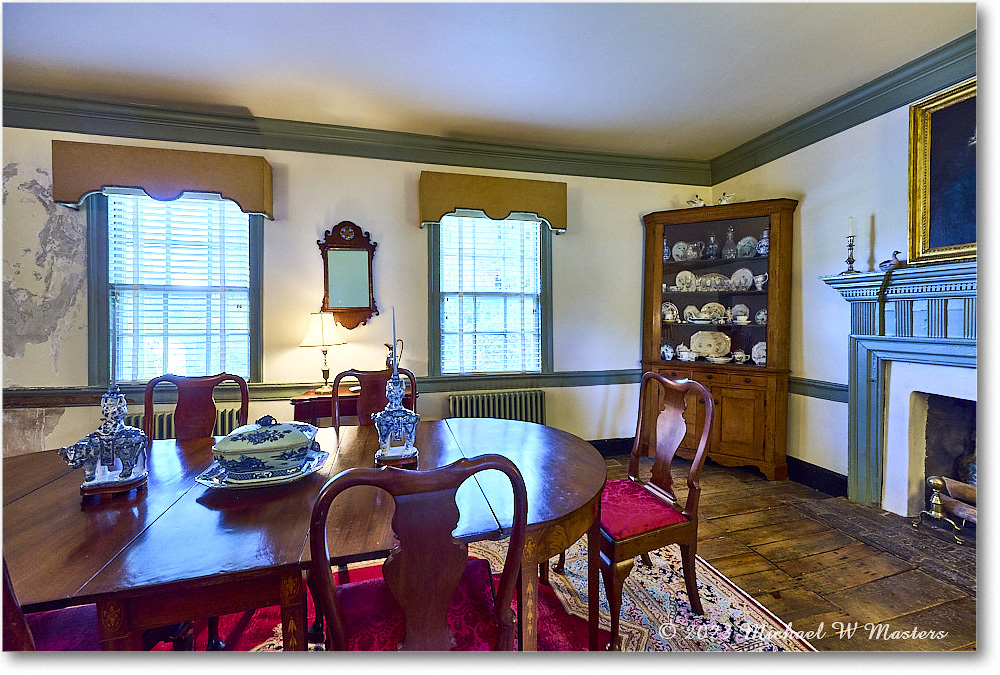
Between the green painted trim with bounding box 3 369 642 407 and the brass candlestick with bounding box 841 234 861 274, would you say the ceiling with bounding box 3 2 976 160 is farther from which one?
the green painted trim with bounding box 3 369 642 407

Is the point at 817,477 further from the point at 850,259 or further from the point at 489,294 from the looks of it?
the point at 489,294

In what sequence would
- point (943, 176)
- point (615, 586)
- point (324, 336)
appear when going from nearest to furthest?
1. point (615, 586)
2. point (943, 176)
3. point (324, 336)

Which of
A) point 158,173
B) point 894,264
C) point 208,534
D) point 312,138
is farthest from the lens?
point 312,138

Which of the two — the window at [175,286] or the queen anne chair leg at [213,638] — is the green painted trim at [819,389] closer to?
the queen anne chair leg at [213,638]

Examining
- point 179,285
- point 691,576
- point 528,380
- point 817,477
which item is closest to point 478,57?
point 528,380

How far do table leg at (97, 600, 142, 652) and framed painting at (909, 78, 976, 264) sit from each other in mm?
3545

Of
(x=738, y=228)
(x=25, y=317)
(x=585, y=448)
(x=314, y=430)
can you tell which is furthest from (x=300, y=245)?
(x=738, y=228)

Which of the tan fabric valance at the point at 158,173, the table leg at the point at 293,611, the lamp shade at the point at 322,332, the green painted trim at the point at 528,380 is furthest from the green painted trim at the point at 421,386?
the table leg at the point at 293,611

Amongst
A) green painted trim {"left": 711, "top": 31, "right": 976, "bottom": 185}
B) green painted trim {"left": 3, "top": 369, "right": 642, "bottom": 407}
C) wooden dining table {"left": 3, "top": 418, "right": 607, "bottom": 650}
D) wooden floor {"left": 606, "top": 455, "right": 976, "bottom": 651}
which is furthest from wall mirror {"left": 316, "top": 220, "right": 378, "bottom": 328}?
green painted trim {"left": 711, "top": 31, "right": 976, "bottom": 185}

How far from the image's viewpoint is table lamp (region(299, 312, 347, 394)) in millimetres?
3084

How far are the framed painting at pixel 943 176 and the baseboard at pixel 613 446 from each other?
7.61ft

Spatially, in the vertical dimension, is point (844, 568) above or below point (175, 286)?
below

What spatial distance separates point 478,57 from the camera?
2424mm

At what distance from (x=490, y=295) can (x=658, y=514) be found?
7.65ft
